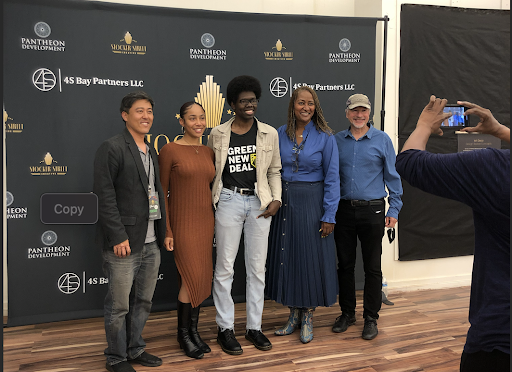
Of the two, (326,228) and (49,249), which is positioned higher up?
(326,228)

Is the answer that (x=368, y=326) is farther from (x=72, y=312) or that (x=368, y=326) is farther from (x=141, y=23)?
(x=141, y=23)

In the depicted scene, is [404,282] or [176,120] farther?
[404,282]

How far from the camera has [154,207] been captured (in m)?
2.47

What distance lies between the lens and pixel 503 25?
4207mm

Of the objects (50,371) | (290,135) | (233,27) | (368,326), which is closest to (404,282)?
(368,326)

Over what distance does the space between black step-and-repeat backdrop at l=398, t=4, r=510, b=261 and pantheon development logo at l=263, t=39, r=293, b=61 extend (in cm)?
117

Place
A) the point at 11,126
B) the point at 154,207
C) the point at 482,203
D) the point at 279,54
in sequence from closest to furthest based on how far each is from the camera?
the point at 482,203
the point at 154,207
the point at 11,126
the point at 279,54

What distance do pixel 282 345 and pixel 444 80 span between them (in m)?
2.94

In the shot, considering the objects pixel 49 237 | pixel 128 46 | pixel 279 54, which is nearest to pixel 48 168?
pixel 49 237

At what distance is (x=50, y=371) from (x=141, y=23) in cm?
252

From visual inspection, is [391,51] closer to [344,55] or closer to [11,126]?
[344,55]

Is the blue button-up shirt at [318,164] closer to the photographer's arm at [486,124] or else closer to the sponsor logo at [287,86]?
the sponsor logo at [287,86]

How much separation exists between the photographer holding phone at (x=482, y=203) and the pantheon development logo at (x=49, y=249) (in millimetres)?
2808

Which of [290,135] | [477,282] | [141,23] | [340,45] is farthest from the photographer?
[340,45]
